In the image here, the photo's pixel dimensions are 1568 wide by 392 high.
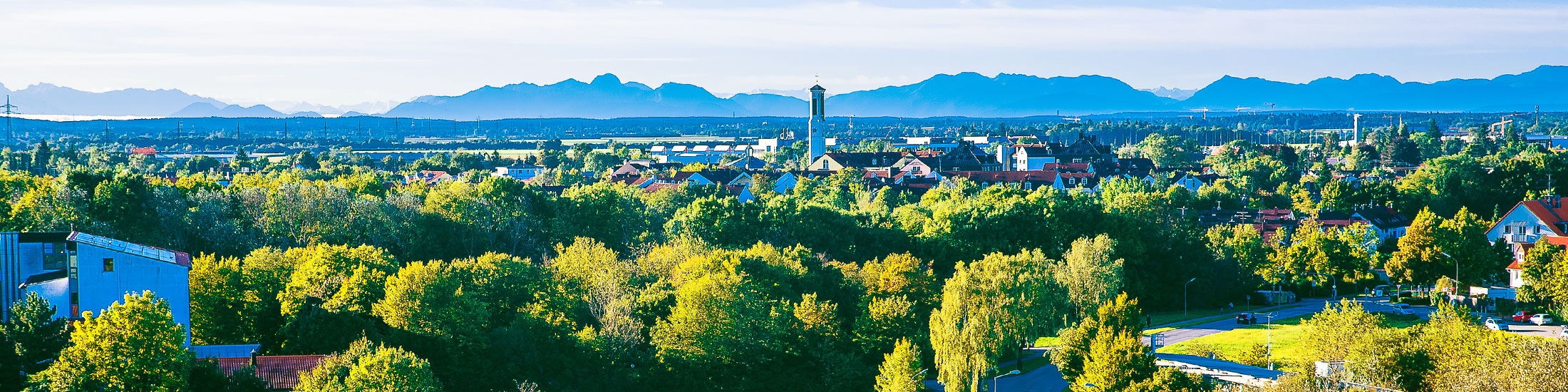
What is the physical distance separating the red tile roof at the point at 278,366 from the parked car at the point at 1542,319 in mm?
40590

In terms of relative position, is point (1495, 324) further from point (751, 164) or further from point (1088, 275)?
point (751, 164)

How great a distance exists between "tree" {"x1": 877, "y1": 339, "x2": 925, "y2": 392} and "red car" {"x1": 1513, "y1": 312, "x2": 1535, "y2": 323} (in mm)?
28292

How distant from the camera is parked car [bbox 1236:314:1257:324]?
5034 centimetres

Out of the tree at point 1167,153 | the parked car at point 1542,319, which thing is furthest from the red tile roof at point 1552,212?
the tree at point 1167,153

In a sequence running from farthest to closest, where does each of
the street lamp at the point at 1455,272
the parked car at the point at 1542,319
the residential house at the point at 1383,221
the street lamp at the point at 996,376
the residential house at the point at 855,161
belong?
1. the residential house at the point at 855,161
2. the residential house at the point at 1383,221
3. the street lamp at the point at 1455,272
4. the parked car at the point at 1542,319
5. the street lamp at the point at 996,376

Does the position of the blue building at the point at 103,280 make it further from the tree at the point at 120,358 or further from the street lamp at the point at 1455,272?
the street lamp at the point at 1455,272

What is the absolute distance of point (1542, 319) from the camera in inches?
1886

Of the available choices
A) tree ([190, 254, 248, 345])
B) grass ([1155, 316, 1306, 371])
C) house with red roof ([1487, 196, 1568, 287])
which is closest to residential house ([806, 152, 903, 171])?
house with red roof ([1487, 196, 1568, 287])

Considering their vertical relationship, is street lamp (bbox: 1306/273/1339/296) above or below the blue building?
below

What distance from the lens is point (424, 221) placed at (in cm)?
5209

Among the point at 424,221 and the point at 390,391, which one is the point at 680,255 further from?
the point at 390,391

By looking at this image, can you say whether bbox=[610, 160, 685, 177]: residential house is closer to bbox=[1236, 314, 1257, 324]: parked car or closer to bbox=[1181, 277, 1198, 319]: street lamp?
bbox=[1181, 277, 1198, 319]: street lamp

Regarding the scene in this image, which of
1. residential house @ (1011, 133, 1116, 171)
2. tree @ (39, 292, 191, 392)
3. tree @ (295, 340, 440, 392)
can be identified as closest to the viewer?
tree @ (39, 292, 191, 392)

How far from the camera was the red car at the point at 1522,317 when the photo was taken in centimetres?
4881
